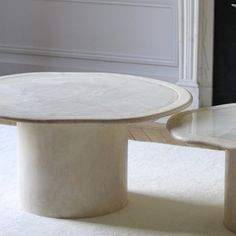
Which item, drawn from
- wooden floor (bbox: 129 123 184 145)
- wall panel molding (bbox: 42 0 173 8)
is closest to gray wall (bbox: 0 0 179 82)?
wall panel molding (bbox: 42 0 173 8)

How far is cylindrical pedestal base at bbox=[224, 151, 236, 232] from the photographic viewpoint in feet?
9.14

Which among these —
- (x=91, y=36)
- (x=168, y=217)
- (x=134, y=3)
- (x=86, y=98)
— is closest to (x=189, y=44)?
(x=134, y=3)

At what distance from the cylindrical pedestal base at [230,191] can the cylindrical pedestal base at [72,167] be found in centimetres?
44

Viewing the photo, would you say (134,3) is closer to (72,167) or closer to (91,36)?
(91,36)

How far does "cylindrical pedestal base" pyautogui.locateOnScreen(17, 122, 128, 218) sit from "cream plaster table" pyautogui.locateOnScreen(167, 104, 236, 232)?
0.89ft

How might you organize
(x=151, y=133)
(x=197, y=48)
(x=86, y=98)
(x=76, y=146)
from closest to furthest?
(x=76, y=146) → (x=86, y=98) → (x=151, y=133) → (x=197, y=48)

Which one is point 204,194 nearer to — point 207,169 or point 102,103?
point 207,169

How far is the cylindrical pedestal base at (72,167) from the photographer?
289 centimetres

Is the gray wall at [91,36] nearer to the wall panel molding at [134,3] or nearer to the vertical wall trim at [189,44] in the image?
the wall panel molding at [134,3]

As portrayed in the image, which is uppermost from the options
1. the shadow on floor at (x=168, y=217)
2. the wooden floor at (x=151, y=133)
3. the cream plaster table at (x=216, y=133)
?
the cream plaster table at (x=216, y=133)

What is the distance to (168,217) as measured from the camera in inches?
118

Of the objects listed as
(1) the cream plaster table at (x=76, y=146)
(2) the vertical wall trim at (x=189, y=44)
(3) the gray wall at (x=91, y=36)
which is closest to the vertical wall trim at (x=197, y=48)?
(2) the vertical wall trim at (x=189, y=44)

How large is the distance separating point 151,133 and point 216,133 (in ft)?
4.86

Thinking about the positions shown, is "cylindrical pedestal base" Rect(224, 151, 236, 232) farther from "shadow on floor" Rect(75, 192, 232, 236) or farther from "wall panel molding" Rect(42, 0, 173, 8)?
"wall panel molding" Rect(42, 0, 173, 8)
